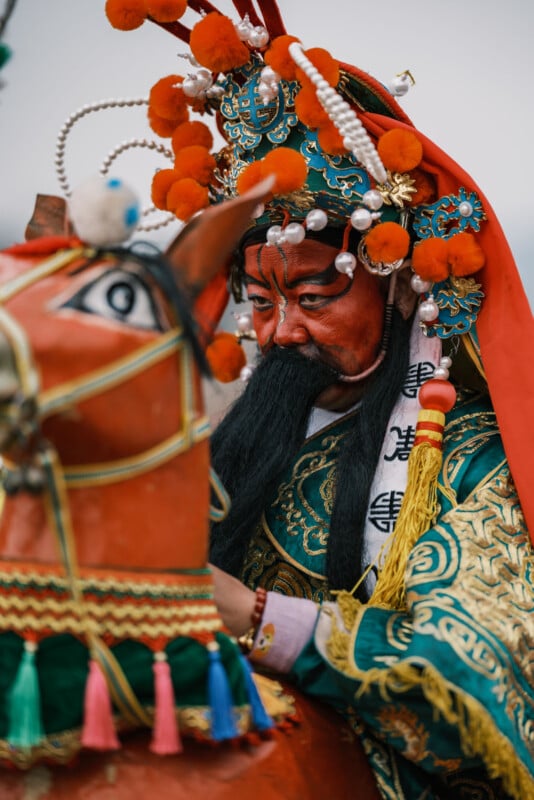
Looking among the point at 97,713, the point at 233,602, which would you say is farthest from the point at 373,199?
the point at 97,713

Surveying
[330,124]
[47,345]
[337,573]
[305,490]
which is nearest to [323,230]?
[330,124]

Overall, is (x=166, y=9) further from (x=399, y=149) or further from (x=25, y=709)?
(x=25, y=709)

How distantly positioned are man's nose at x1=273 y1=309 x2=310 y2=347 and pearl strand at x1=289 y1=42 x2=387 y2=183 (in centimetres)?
40

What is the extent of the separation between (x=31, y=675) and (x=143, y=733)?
0.23 m

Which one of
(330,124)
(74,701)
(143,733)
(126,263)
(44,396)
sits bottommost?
(143,733)

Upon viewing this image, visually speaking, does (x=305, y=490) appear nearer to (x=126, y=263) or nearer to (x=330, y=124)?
(x=330, y=124)

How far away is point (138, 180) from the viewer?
3227 mm

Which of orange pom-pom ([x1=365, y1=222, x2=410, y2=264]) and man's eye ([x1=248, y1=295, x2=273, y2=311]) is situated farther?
man's eye ([x1=248, y1=295, x2=273, y2=311])

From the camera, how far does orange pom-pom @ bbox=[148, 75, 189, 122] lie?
2270 mm

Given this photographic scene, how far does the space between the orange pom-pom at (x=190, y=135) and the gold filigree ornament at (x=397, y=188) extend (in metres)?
0.47

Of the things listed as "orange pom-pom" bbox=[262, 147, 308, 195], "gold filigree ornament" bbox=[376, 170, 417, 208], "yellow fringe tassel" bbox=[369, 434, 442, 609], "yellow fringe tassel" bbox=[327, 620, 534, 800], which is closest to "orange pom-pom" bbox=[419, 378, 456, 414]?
"yellow fringe tassel" bbox=[369, 434, 442, 609]

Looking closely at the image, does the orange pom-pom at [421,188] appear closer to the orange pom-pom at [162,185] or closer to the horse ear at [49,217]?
the orange pom-pom at [162,185]

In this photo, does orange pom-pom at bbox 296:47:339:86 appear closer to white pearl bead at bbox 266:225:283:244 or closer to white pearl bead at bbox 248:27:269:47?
white pearl bead at bbox 248:27:269:47

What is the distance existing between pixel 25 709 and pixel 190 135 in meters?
1.55
